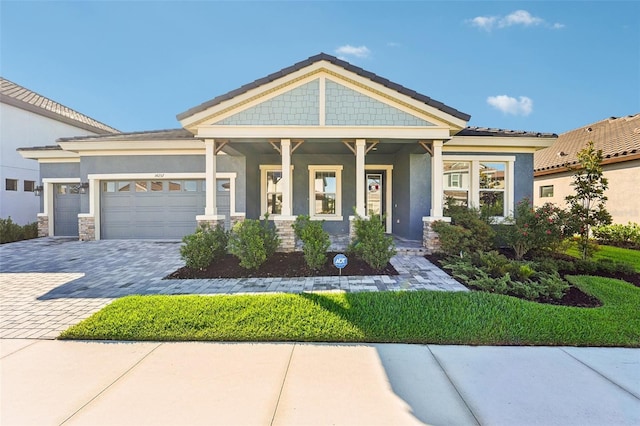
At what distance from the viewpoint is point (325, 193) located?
1141cm

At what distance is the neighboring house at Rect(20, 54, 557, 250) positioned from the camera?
7.70 meters

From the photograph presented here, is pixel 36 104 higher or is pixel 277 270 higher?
pixel 36 104

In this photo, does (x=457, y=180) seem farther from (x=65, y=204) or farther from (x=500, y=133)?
(x=65, y=204)

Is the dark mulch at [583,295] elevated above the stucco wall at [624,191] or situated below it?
below

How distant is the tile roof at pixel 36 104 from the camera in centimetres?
1332

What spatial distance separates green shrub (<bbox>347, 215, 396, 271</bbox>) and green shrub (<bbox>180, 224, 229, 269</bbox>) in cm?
336

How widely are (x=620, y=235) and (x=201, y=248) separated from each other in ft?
47.2

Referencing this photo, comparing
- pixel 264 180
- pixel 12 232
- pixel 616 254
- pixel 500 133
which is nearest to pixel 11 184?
pixel 12 232

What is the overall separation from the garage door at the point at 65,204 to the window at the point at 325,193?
31.9 feet

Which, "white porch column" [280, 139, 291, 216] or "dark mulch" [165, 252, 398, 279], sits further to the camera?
"white porch column" [280, 139, 291, 216]

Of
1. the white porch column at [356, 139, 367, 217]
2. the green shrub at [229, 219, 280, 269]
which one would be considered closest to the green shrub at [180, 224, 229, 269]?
the green shrub at [229, 219, 280, 269]

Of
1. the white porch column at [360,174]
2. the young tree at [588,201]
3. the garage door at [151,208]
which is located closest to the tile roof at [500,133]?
the young tree at [588,201]

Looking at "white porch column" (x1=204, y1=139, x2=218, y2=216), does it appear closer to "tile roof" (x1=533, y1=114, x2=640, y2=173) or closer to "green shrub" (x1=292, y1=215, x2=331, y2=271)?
"green shrub" (x1=292, y1=215, x2=331, y2=271)

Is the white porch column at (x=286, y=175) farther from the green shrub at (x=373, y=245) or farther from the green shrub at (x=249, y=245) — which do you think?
the green shrub at (x=373, y=245)
